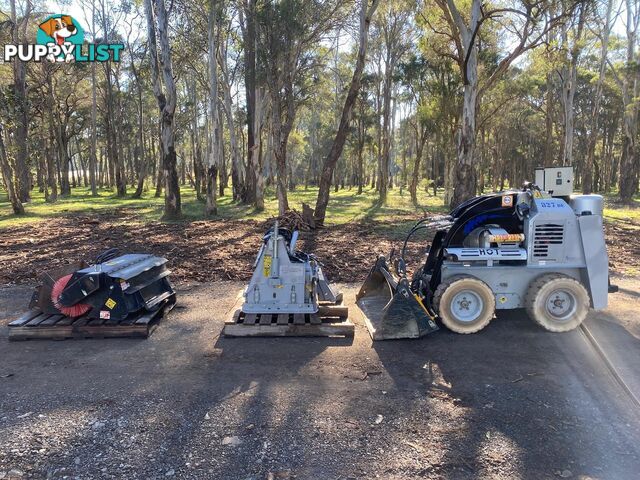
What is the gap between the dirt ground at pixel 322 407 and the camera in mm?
3141

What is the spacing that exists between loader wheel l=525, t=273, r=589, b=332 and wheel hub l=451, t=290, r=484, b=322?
2.03ft

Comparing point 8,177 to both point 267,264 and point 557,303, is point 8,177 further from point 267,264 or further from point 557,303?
point 557,303

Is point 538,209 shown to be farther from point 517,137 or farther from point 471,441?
point 517,137

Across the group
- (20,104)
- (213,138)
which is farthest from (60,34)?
(213,138)

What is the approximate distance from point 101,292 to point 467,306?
14.4 ft

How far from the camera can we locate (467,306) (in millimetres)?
5516

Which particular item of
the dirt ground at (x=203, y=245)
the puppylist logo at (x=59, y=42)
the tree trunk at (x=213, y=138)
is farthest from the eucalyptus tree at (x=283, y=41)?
the puppylist logo at (x=59, y=42)

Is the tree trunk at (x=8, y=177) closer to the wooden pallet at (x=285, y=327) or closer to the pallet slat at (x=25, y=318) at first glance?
the pallet slat at (x=25, y=318)

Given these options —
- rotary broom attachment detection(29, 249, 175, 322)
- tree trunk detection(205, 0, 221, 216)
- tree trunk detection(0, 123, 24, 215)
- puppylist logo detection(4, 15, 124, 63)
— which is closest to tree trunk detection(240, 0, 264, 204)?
tree trunk detection(205, 0, 221, 216)

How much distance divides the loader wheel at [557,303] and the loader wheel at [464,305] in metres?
0.50

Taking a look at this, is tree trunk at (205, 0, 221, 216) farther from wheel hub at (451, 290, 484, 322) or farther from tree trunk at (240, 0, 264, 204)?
wheel hub at (451, 290, 484, 322)

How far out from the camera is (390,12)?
29188 mm

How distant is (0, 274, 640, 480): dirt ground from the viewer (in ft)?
10.3

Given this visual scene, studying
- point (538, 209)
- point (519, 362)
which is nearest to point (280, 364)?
point (519, 362)
